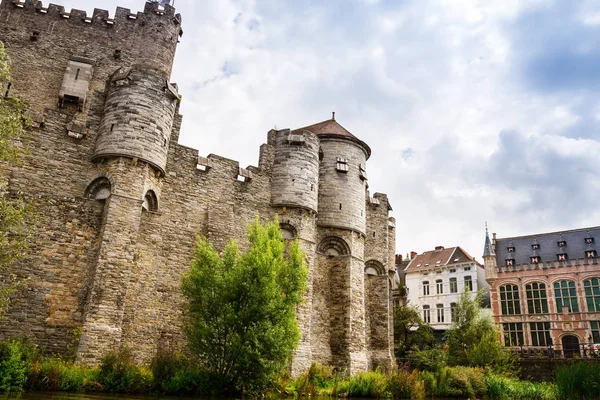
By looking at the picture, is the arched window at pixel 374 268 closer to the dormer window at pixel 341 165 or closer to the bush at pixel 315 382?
the dormer window at pixel 341 165

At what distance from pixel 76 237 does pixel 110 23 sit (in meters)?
12.5

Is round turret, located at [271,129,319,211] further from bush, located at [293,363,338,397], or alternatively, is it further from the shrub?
the shrub

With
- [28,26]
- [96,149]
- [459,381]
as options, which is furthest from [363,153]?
[28,26]

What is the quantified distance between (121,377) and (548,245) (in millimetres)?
36185

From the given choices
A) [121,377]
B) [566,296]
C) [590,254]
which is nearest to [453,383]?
[121,377]

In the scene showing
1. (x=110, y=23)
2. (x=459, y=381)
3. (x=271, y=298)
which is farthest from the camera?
(x=110, y=23)

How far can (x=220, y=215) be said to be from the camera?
1784 centimetres

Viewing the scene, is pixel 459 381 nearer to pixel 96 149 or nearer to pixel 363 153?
pixel 363 153

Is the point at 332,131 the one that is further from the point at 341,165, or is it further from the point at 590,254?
the point at 590,254

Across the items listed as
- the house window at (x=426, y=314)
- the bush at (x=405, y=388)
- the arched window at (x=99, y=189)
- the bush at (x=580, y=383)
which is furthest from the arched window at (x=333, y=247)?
the house window at (x=426, y=314)

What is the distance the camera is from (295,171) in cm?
1998

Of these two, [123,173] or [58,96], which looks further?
[58,96]

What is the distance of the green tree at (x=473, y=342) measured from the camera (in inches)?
836

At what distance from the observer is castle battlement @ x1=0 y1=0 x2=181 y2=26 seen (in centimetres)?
2086
